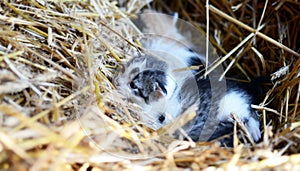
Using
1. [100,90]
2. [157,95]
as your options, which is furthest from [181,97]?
[100,90]

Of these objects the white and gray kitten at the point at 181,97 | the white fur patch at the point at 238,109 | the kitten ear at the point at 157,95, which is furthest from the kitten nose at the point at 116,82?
the white fur patch at the point at 238,109

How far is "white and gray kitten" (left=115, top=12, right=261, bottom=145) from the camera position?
74.1 inches

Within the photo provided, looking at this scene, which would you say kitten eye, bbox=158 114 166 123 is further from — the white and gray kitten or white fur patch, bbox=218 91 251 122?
white fur patch, bbox=218 91 251 122

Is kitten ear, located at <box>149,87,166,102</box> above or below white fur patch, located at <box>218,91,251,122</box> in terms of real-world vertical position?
below

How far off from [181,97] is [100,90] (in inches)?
15.8

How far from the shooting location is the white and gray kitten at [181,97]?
1882mm

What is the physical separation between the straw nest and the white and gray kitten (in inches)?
3.2

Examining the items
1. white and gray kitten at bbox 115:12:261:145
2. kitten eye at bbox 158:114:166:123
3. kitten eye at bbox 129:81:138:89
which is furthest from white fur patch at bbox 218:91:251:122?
kitten eye at bbox 129:81:138:89

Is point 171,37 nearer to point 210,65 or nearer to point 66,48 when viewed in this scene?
point 210,65

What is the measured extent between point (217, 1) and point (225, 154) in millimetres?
Answer: 1188

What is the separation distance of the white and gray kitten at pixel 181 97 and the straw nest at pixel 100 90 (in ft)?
0.26

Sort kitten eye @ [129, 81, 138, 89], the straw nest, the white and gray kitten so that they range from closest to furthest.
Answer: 1. the straw nest
2. the white and gray kitten
3. kitten eye @ [129, 81, 138, 89]

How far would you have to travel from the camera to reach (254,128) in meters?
1.86

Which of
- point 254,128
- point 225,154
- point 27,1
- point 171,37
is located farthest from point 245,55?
point 27,1
